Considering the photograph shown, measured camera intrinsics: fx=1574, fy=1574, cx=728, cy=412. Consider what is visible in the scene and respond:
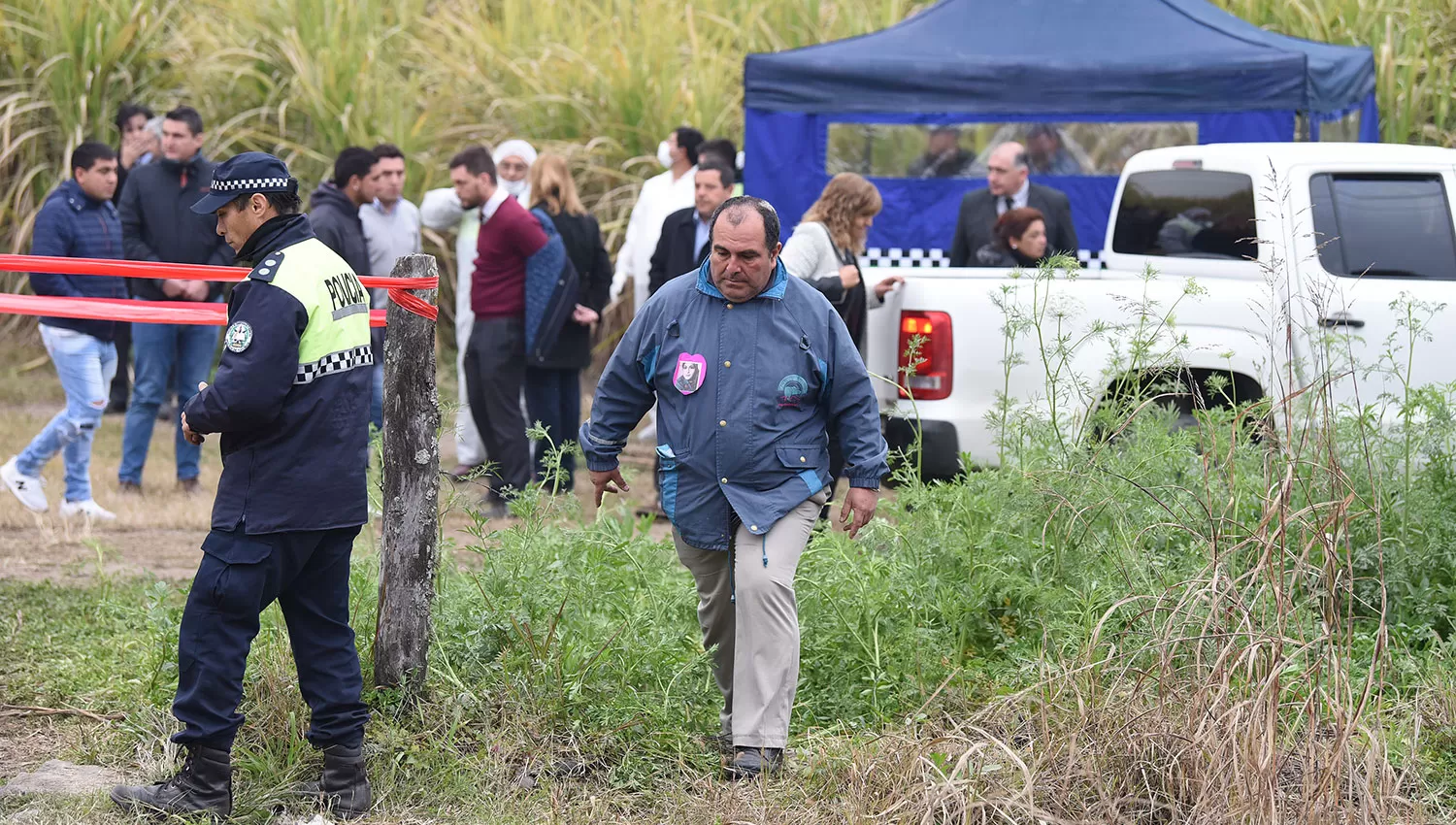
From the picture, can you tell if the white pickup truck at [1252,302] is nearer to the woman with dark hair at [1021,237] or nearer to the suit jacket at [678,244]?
the woman with dark hair at [1021,237]

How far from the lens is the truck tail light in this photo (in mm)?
6887

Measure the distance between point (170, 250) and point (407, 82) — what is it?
639 cm

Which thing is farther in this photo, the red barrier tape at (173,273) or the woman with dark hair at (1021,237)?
the woman with dark hair at (1021,237)

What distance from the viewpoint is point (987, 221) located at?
8758 millimetres

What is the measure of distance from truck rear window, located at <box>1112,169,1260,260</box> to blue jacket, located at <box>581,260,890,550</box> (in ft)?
11.1

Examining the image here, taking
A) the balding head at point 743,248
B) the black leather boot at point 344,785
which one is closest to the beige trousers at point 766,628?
the balding head at point 743,248

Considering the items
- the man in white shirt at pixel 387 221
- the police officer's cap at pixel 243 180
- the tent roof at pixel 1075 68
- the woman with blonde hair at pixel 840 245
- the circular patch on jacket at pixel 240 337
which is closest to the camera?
the circular patch on jacket at pixel 240 337

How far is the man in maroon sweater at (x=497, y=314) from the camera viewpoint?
8148mm

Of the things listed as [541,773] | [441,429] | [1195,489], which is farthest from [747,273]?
[1195,489]

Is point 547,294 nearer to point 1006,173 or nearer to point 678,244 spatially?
point 678,244

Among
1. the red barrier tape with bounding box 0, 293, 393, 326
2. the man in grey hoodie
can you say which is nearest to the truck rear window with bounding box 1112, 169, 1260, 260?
the red barrier tape with bounding box 0, 293, 393, 326

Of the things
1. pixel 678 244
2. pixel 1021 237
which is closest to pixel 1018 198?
pixel 1021 237

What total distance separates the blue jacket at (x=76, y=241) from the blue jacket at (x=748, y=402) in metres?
4.02

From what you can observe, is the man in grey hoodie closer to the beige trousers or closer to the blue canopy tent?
the blue canopy tent
